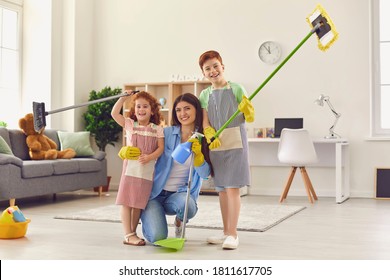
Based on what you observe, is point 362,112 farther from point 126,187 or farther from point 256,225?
point 126,187

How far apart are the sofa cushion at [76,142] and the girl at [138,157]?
3211mm

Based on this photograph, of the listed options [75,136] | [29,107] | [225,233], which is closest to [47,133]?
[75,136]

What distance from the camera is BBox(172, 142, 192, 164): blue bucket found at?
10.5ft

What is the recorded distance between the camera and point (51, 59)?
7.16 m

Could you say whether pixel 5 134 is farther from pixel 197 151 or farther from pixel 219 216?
pixel 197 151

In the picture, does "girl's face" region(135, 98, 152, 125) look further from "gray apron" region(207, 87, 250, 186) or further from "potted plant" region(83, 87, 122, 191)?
"potted plant" region(83, 87, 122, 191)

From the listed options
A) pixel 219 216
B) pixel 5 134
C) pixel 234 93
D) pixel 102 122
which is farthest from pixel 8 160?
pixel 234 93

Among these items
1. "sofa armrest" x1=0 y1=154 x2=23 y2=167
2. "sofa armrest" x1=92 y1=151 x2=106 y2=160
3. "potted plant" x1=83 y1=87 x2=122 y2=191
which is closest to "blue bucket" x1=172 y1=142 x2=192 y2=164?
"sofa armrest" x1=0 y1=154 x2=23 y2=167

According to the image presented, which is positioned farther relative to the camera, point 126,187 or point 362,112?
point 362,112

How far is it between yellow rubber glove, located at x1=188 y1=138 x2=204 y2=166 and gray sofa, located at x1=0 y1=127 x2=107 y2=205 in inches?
99.7

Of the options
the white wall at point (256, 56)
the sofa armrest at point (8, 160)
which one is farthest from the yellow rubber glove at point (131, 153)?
the white wall at point (256, 56)

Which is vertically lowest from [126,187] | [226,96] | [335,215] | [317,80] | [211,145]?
[335,215]

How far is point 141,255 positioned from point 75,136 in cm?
380

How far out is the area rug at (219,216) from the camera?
4238 millimetres
